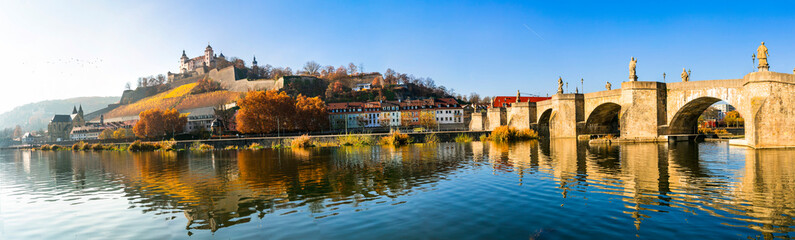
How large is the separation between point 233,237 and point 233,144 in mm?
44275

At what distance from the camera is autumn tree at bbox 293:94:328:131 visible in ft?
253

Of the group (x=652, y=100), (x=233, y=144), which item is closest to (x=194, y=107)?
(x=233, y=144)

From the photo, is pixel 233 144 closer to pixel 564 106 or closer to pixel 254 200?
pixel 564 106

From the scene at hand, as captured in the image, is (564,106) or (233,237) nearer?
(233,237)

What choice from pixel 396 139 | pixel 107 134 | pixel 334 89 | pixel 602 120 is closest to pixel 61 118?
pixel 107 134

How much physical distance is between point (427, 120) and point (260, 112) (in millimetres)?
35978

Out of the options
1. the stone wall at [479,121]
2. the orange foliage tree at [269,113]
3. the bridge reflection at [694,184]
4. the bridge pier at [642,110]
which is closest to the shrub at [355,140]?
the bridge pier at [642,110]

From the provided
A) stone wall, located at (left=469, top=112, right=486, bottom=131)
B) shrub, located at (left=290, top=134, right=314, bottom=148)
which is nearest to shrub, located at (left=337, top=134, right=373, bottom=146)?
shrub, located at (left=290, top=134, right=314, bottom=148)

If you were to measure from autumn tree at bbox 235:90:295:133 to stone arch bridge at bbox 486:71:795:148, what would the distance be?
125ft

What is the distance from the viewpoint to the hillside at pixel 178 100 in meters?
126

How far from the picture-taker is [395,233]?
7238 mm

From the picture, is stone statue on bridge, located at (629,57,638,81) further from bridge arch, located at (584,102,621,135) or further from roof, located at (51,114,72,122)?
roof, located at (51,114,72,122)

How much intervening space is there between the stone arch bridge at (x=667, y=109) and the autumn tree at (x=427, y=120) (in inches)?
1319

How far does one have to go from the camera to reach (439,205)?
31.4 ft
